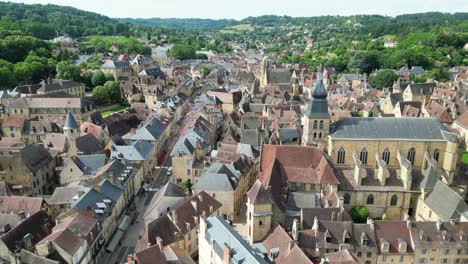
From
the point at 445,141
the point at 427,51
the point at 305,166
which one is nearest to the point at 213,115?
the point at 305,166

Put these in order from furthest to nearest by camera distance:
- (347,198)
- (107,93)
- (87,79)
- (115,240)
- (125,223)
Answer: (87,79), (107,93), (347,198), (125,223), (115,240)

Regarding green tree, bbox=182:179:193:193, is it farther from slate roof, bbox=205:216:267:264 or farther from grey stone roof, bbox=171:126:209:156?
slate roof, bbox=205:216:267:264

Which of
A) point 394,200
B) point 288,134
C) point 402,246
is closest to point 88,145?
point 288,134

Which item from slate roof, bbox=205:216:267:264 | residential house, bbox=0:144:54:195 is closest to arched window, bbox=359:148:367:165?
slate roof, bbox=205:216:267:264

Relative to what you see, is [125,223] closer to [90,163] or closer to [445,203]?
[90,163]

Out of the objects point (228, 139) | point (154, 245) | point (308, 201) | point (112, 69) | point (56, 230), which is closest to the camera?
point (154, 245)

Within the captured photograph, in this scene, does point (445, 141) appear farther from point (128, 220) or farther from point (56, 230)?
point (56, 230)
